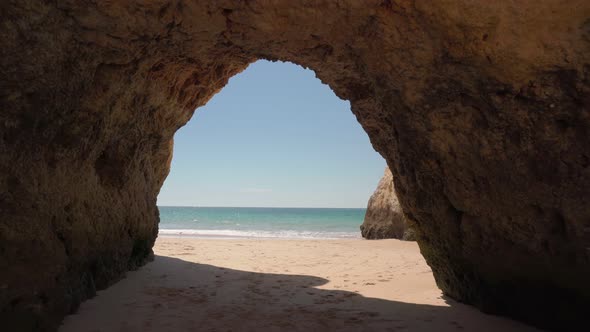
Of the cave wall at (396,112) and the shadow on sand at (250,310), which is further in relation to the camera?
the shadow on sand at (250,310)

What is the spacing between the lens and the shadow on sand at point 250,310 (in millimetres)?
4352

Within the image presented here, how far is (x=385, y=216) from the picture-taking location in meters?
16.4

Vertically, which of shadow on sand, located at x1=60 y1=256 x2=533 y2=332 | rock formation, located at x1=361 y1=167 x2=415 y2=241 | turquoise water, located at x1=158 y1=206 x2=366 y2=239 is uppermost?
rock formation, located at x1=361 y1=167 x2=415 y2=241

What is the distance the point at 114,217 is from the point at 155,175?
2.45 m

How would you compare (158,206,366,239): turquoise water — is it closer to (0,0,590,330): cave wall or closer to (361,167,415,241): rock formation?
(361,167,415,241): rock formation

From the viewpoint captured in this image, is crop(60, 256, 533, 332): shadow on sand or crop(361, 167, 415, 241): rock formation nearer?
crop(60, 256, 533, 332): shadow on sand

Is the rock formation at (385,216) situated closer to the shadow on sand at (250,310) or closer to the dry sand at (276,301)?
the dry sand at (276,301)

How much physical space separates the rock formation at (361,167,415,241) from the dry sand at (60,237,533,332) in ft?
21.8

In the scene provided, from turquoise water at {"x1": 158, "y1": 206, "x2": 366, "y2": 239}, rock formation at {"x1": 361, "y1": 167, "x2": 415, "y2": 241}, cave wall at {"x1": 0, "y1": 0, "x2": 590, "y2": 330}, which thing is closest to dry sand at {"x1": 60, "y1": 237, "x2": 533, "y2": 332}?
cave wall at {"x1": 0, "y1": 0, "x2": 590, "y2": 330}

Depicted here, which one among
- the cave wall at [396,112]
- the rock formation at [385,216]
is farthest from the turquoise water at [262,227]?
the cave wall at [396,112]

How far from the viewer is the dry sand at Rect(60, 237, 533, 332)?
173 inches

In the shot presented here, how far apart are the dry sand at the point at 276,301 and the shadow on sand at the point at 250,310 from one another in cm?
1

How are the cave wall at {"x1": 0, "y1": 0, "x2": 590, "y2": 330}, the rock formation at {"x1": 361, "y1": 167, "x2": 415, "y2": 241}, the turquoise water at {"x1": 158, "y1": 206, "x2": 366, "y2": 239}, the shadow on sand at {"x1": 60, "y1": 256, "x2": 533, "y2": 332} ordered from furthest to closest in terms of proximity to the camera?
the turquoise water at {"x1": 158, "y1": 206, "x2": 366, "y2": 239} < the rock formation at {"x1": 361, "y1": 167, "x2": 415, "y2": 241} < the shadow on sand at {"x1": 60, "y1": 256, "x2": 533, "y2": 332} < the cave wall at {"x1": 0, "y1": 0, "x2": 590, "y2": 330}

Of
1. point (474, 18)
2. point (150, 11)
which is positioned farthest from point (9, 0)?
point (474, 18)
